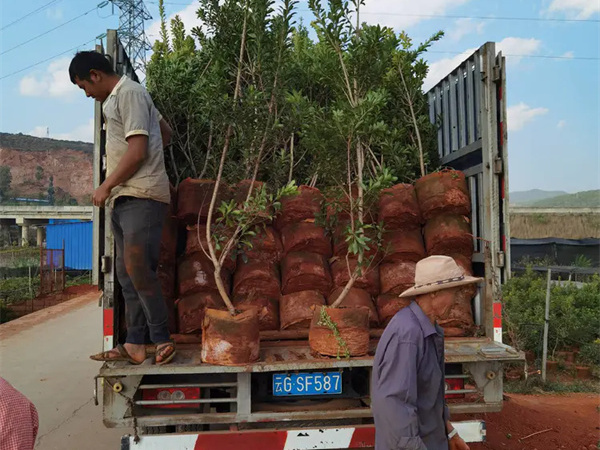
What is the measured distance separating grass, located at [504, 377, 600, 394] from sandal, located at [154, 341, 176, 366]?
471 centimetres

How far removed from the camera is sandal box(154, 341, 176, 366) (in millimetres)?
2961

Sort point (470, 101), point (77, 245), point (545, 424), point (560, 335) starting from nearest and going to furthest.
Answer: point (470, 101) < point (545, 424) < point (560, 335) < point (77, 245)

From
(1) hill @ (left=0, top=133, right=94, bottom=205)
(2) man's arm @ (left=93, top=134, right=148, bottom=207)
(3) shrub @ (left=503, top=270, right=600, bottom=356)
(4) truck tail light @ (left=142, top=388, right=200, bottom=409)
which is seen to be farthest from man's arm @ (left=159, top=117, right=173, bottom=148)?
(1) hill @ (left=0, top=133, right=94, bottom=205)

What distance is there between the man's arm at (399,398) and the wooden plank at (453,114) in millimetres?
2835

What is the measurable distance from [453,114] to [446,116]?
173 millimetres

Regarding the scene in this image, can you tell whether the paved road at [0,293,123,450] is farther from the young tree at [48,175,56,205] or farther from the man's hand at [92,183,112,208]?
the young tree at [48,175,56,205]

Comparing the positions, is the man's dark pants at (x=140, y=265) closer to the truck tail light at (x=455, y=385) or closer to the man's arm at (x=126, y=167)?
the man's arm at (x=126, y=167)

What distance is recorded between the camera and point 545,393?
6141mm

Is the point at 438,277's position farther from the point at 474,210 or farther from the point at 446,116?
the point at 446,116

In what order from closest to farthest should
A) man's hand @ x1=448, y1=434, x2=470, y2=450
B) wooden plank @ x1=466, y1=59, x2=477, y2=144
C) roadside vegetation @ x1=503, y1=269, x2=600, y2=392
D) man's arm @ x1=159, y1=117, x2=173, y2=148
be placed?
man's hand @ x1=448, y1=434, x2=470, y2=450, man's arm @ x1=159, y1=117, x2=173, y2=148, wooden plank @ x1=466, y1=59, x2=477, y2=144, roadside vegetation @ x1=503, y1=269, x2=600, y2=392

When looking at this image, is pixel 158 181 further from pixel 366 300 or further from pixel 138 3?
pixel 138 3

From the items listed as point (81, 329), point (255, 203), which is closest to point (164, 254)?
point (255, 203)

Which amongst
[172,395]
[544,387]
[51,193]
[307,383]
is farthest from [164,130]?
[51,193]

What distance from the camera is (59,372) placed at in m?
7.18
